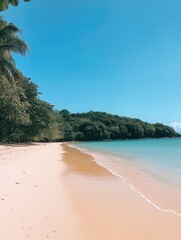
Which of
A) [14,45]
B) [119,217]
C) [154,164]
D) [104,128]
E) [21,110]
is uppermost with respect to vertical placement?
[14,45]

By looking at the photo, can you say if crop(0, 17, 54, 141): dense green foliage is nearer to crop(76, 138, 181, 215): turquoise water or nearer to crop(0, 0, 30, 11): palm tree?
crop(76, 138, 181, 215): turquoise water

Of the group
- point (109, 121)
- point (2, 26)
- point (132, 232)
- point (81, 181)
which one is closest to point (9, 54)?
point (2, 26)

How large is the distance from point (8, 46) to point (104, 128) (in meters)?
84.8

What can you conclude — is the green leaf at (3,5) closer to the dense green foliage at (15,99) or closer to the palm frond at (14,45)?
the dense green foliage at (15,99)

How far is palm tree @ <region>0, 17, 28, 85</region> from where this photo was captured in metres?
23.9

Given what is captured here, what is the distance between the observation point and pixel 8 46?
2547 cm

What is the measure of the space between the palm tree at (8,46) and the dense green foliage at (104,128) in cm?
5981

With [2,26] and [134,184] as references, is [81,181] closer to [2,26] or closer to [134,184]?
[134,184]

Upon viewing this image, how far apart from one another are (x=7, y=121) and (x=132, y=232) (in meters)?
36.9

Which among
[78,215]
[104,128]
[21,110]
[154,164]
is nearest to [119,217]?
[78,215]

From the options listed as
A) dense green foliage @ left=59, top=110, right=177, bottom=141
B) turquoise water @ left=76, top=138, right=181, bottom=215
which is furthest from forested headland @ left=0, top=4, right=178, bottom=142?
turquoise water @ left=76, top=138, right=181, bottom=215

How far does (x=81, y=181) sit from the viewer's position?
31.2ft

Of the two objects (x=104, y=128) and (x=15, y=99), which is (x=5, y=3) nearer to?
(x=15, y=99)

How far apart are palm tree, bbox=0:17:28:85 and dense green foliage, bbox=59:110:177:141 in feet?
196
